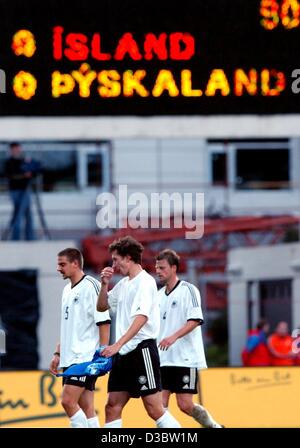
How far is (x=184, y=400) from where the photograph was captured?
42.5 feet

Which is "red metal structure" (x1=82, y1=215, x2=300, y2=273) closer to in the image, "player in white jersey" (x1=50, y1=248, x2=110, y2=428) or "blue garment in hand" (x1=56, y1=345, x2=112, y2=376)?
"player in white jersey" (x1=50, y1=248, x2=110, y2=428)

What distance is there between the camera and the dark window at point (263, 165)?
85.9 ft

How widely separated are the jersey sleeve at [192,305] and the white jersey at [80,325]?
0.97m

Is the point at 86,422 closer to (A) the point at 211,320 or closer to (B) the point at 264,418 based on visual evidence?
(B) the point at 264,418

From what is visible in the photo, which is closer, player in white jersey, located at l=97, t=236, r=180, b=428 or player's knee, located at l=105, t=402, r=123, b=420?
player in white jersey, located at l=97, t=236, r=180, b=428

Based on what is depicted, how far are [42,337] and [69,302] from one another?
918cm

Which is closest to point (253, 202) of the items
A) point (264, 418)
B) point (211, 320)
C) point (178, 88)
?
point (211, 320)

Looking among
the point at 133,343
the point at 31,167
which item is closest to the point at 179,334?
the point at 133,343

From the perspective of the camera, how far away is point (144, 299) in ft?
37.1

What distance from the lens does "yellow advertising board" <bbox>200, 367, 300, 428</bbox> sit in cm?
1542

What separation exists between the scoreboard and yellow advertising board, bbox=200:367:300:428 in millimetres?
4877

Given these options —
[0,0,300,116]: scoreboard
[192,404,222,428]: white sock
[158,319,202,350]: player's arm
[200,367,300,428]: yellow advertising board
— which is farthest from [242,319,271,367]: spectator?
[0,0,300,116]: scoreboard

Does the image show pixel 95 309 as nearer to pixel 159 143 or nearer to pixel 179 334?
pixel 179 334

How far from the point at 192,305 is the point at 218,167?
42.3 feet
